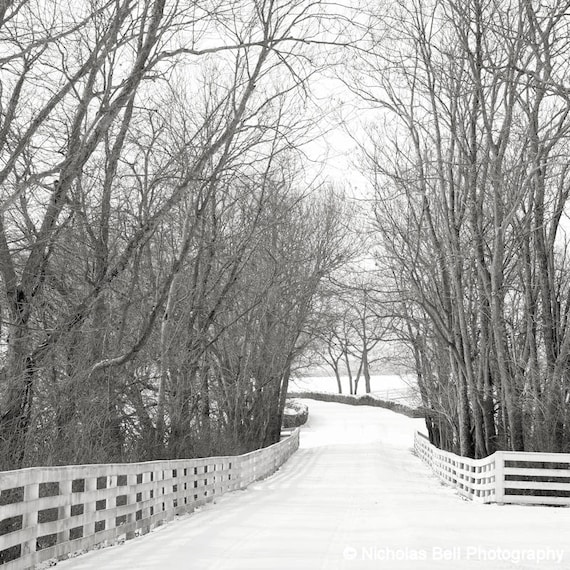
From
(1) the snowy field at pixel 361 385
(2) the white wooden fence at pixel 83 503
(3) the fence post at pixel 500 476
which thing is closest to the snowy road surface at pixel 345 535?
(2) the white wooden fence at pixel 83 503

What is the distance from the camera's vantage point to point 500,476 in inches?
622

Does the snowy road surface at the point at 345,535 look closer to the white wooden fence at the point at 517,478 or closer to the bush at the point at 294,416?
the white wooden fence at the point at 517,478

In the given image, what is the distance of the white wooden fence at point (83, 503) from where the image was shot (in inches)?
271

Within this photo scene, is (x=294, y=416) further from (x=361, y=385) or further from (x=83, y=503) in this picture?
(x=361, y=385)

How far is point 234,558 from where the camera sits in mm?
7707

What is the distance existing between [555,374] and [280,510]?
6293 mm

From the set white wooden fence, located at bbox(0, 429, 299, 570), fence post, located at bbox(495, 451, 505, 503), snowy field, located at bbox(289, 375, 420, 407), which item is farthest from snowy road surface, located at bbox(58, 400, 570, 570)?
snowy field, located at bbox(289, 375, 420, 407)

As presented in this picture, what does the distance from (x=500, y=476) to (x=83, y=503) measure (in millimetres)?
9577

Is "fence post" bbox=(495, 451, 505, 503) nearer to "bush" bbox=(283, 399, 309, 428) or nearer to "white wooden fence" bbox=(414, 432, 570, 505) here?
"white wooden fence" bbox=(414, 432, 570, 505)

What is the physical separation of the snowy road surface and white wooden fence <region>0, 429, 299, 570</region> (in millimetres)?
261

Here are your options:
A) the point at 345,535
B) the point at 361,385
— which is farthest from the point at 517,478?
the point at 361,385

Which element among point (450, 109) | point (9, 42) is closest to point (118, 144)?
point (9, 42)

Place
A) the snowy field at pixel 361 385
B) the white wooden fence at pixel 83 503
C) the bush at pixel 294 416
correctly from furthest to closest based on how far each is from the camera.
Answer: the snowy field at pixel 361 385 < the bush at pixel 294 416 < the white wooden fence at pixel 83 503

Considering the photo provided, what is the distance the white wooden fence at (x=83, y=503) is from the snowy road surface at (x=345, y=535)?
261mm
